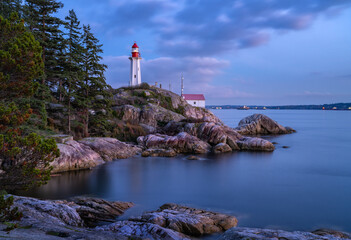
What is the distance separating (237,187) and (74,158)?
10166 mm

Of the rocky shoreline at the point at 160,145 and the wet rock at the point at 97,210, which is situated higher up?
the rocky shoreline at the point at 160,145

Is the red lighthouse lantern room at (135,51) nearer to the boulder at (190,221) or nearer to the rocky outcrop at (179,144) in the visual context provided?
the rocky outcrop at (179,144)

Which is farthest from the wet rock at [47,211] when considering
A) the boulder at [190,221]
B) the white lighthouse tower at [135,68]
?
the white lighthouse tower at [135,68]

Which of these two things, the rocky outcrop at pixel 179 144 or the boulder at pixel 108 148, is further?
the rocky outcrop at pixel 179 144

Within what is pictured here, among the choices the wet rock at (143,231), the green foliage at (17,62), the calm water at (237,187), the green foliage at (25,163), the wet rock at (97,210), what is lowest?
the calm water at (237,187)

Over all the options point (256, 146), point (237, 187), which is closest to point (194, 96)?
point (256, 146)

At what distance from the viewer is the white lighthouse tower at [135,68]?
155 ft

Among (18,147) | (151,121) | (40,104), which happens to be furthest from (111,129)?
(18,147)

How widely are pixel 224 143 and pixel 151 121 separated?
1038 centimetres

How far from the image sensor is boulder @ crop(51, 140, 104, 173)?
1644 centimetres

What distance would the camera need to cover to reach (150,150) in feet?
76.1

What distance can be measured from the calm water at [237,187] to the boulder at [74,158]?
2.83 ft

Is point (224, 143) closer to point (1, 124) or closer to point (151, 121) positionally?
point (151, 121)

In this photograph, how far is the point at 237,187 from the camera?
14906 mm
